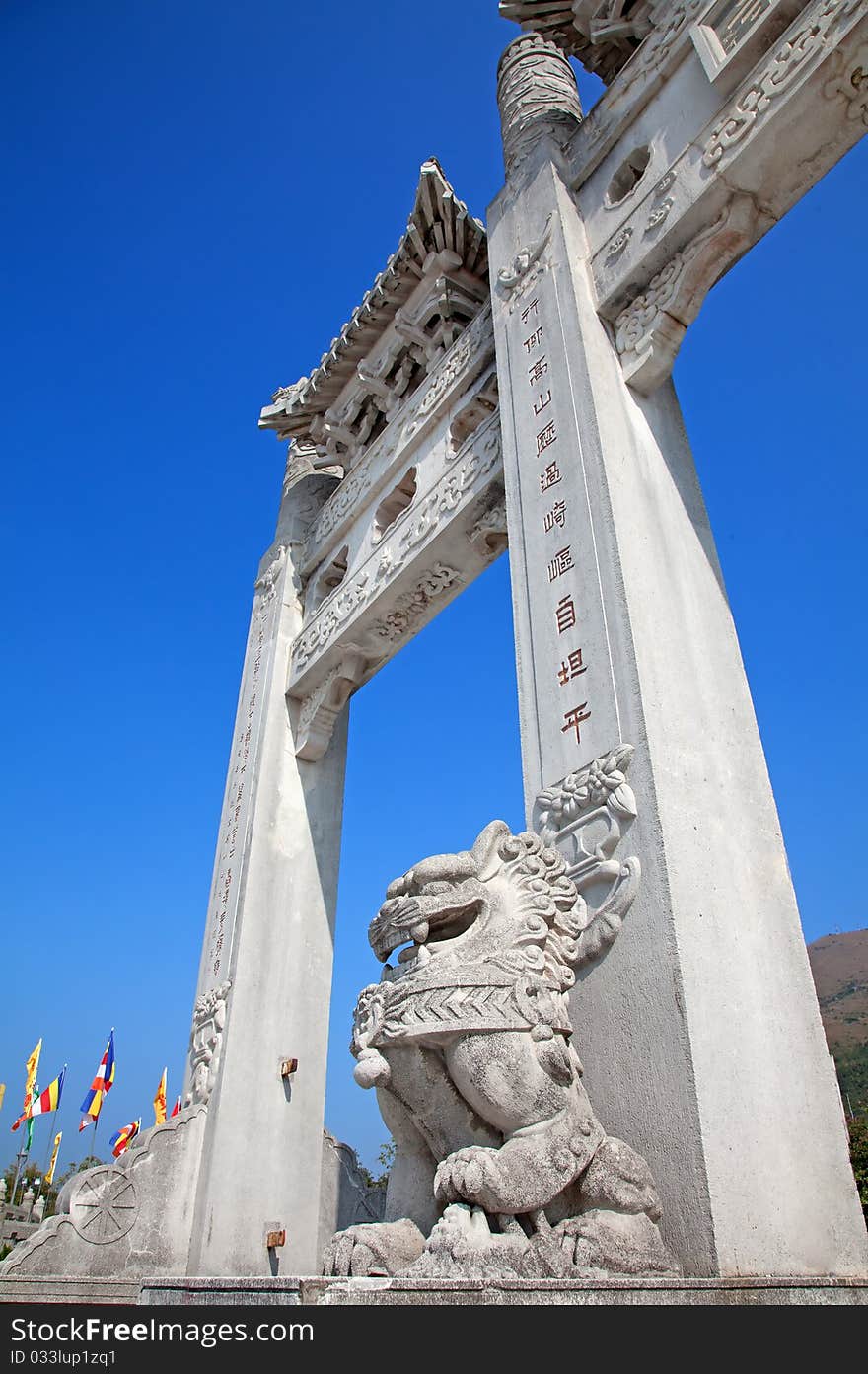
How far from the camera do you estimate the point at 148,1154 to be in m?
6.47

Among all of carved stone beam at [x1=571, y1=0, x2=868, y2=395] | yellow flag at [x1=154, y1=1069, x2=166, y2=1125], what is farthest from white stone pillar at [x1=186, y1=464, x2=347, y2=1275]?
yellow flag at [x1=154, y1=1069, x2=166, y2=1125]

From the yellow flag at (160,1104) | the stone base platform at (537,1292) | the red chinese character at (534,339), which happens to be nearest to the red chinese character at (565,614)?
the red chinese character at (534,339)

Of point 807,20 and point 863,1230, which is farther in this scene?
point 807,20

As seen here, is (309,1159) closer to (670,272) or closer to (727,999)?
(727,999)

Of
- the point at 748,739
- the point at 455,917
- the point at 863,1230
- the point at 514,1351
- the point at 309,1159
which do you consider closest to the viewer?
the point at 514,1351

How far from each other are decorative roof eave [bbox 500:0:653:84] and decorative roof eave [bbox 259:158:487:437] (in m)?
1.35

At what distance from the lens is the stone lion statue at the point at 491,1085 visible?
2.73 metres

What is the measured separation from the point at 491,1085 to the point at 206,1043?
5052 millimetres

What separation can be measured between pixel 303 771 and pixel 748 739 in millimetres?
5251

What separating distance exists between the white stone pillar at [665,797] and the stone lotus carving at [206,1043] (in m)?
4.10

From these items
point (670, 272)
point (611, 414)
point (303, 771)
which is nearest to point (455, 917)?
point (611, 414)

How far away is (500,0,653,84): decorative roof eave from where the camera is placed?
20.9 feet

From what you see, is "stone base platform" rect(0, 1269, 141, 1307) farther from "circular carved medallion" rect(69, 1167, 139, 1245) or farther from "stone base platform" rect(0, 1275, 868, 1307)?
"stone base platform" rect(0, 1275, 868, 1307)

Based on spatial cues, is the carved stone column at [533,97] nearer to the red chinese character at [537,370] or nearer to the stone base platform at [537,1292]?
the red chinese character at [537,370]
